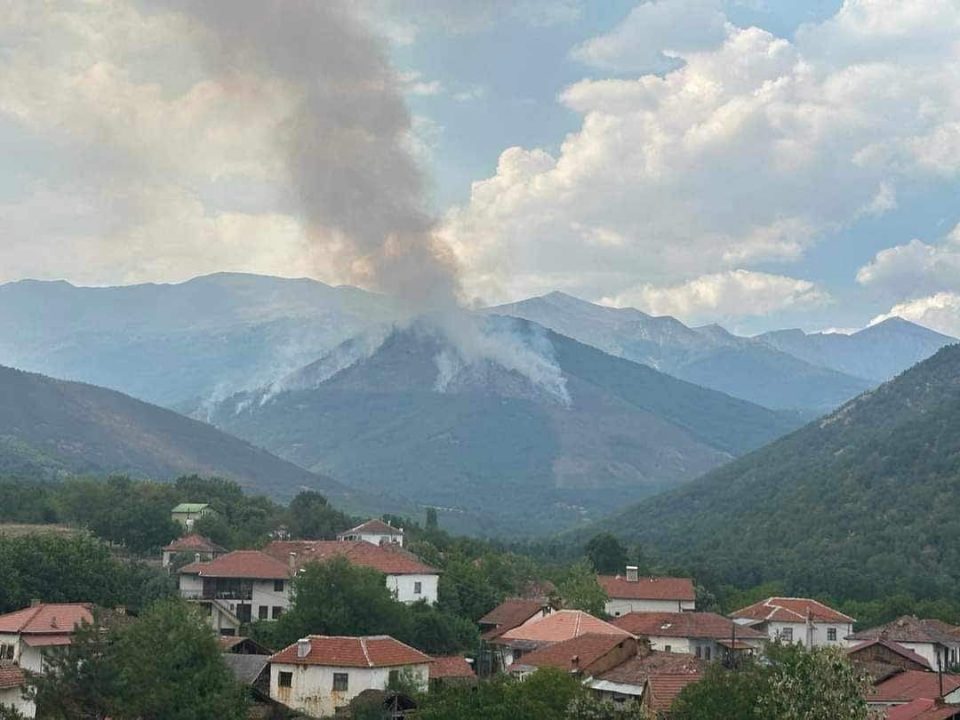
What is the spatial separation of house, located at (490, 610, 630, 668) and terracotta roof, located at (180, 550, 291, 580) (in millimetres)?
13897

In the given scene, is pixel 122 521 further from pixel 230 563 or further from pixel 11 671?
pixel 11 671

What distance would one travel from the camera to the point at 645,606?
305ft

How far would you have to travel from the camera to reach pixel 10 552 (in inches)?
→ 2788

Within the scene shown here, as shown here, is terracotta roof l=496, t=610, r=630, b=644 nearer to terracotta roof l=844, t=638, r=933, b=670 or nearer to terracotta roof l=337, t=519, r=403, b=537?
terracotta roof l=844, t=638, r=933, b=670

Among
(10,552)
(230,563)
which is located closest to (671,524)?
(230,563)

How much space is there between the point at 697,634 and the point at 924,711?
27.2m

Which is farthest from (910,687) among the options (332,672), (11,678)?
(11,678)

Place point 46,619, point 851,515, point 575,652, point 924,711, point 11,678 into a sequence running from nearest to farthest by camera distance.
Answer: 1. point 924,711
2. point 11,678
3. point 46,619
4. point 575,652
5. point 851,515

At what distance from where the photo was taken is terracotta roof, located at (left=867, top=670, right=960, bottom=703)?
5403 cm

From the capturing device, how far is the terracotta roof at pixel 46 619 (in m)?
59.4

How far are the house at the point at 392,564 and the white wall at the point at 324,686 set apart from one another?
19165mm

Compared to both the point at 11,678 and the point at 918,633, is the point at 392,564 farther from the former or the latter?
the point at 11,678

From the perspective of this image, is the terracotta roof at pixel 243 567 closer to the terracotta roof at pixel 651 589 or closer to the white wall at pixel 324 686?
the white wall at pixel 324 686

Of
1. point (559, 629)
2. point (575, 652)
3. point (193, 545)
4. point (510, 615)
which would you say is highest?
point (193, 545)
